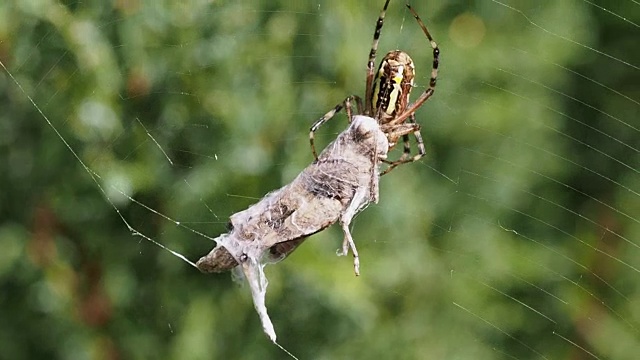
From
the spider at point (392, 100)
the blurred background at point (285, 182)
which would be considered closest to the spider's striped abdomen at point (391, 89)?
the spider at point (392, 100)

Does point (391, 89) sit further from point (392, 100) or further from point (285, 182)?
point (285, 182)

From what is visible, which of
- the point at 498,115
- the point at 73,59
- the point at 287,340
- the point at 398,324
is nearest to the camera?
the point at 73,59

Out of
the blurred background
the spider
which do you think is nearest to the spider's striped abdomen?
the spider

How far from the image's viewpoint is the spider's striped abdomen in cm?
165

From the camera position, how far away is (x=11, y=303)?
2184 mm

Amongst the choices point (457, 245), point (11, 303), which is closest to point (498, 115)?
point (457, 245)

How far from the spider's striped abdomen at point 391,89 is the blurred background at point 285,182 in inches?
11.9

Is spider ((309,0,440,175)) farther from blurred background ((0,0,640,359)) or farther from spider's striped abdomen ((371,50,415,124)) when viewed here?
blurred background ((0,0,640,359))

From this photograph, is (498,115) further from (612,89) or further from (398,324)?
(398,324)

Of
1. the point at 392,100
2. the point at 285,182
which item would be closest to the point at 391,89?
the point at 392,100

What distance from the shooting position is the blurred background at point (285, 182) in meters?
1.93

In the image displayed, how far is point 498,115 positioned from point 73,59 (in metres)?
1.13

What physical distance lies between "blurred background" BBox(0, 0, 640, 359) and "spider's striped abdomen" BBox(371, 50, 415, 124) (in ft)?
0.99

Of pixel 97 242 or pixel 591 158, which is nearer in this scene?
pixel 97 242
